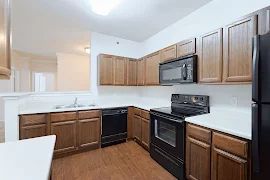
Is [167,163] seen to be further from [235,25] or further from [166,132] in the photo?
[235,25]

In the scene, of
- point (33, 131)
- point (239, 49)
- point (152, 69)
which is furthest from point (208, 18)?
point (33, 131)

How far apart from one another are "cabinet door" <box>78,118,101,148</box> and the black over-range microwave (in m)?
1.64

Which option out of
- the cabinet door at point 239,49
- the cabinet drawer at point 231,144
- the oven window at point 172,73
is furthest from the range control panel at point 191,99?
the cabinet drawer at point 231,144

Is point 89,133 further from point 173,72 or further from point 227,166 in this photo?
point 227,166

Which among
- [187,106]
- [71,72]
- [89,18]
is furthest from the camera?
[71,72]

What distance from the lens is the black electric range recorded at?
1836mm

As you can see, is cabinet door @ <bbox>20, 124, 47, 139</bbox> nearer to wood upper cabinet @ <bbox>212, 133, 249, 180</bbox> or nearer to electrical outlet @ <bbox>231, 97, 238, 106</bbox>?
wood upper cabinet @ <bbox>212, 133, 249, 180</bbox>

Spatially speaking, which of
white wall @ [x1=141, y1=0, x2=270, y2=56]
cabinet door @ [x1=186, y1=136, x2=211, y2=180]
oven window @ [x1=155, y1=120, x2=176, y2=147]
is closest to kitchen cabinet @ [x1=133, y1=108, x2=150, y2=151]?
oven window @ [x1=155, y1=120, x2=176, y2=147]

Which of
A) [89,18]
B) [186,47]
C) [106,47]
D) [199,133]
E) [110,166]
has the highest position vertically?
[89,18]

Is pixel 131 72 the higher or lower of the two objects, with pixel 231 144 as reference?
higher

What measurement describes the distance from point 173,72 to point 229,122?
1117mm

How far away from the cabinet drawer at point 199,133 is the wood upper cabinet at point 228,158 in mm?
79

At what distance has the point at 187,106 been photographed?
2.41 metres

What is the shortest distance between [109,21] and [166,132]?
245 cm
